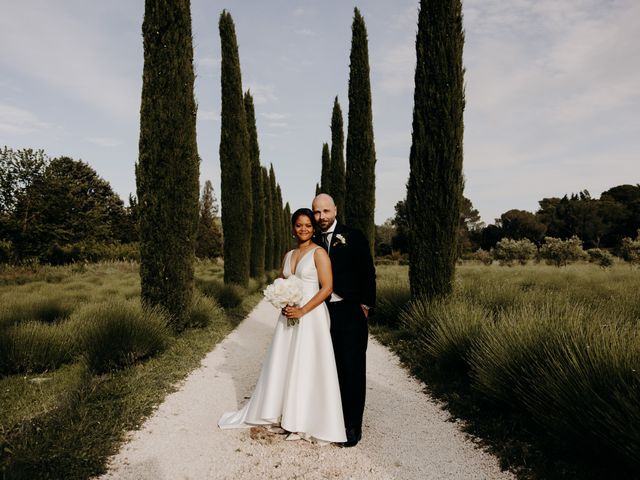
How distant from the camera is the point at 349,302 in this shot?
12.9 ft

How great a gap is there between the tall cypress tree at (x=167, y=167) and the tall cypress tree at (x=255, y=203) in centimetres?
1324

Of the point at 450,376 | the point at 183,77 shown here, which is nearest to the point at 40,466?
the point at 450,376

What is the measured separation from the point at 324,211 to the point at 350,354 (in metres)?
1.41

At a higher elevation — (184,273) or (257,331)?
(184,273)

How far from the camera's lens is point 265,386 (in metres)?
3.91

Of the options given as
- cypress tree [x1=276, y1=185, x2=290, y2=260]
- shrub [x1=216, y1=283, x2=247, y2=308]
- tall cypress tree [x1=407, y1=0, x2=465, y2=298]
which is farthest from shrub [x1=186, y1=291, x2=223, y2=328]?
cypress tree [x1=276, y1=185, x2=290, y2=260]

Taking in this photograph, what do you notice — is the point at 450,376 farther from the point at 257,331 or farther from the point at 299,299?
the point at 257,331

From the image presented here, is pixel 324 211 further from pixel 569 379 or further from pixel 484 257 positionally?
pixel 484 257

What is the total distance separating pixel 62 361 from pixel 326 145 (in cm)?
2593

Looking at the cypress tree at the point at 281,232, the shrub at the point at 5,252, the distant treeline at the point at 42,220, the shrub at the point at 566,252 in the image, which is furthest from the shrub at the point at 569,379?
the cypress tree at the point at 281,232

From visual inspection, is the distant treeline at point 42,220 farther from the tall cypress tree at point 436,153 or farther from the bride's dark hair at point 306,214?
the bride's dark hair at point 306,214

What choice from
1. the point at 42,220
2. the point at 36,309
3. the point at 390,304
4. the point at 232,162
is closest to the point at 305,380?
the point at 390,304

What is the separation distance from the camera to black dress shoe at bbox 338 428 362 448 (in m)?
3.70

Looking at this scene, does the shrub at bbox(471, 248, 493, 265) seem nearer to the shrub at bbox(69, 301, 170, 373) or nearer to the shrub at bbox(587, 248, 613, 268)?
the shrub at bbox(587, 248, 613, 268)
